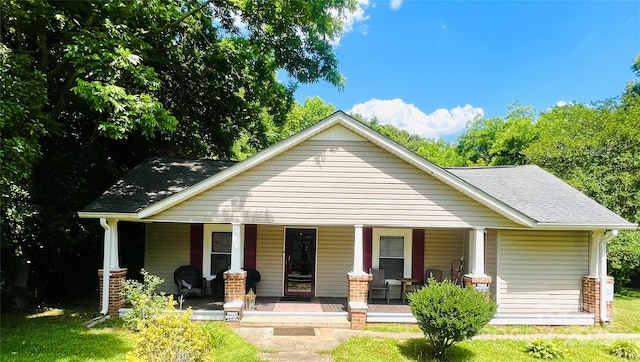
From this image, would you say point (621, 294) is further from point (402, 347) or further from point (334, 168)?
point (334, 168)

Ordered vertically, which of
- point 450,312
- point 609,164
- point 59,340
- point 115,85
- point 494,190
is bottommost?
point 59,340

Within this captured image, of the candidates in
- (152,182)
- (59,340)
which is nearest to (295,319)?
(59,340)

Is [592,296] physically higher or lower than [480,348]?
higher

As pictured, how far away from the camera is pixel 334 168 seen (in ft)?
29.7

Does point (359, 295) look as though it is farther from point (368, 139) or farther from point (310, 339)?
point (368, 139)

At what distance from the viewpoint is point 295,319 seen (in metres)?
8.74

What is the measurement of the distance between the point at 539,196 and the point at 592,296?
2763mm

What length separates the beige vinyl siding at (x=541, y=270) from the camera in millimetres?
9453

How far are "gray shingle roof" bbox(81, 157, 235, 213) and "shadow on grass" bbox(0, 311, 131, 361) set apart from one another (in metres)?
2.64

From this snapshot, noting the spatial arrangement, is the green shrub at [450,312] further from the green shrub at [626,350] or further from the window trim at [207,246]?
the window trim at [207,246]

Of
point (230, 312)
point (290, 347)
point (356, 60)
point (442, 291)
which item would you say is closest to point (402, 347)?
point (442, 291)

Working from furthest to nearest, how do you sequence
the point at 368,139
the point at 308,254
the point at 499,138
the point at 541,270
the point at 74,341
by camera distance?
the point at 499,138
the point at 308,254
the point at 541,270
the point at 368,139
the point at 74,341

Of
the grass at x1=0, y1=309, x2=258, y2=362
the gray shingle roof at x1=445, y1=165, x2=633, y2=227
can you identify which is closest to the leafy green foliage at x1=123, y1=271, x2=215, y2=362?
the grass at x1=0, y1=309, x2=258, y2=362

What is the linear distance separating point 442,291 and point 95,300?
1050cm
